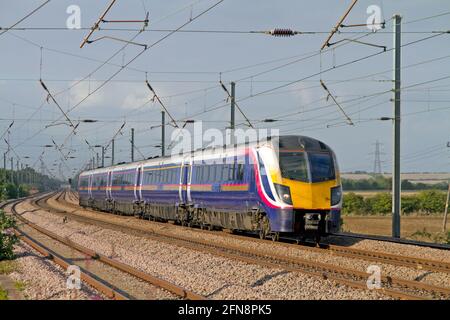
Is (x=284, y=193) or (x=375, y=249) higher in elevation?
(x=284, y=193)

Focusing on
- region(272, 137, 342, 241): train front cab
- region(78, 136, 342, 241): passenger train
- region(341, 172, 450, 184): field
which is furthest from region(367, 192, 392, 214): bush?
region(341, 172, 450, 184): field

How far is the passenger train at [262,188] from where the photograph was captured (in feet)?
62.4

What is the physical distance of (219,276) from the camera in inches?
539

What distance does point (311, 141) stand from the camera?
20031mm

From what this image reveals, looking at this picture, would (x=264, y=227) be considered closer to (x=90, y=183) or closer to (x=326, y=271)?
A: (x=326, y=271)

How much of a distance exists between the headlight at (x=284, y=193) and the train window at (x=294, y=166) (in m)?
0.34

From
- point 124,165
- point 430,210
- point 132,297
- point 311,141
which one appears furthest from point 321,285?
point 430,210

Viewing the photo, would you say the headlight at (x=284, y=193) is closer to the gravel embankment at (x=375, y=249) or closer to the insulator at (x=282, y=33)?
the gravel embankment at (x=375, y=249)

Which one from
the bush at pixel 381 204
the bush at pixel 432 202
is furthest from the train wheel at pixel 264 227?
the bush at pixel 432 202

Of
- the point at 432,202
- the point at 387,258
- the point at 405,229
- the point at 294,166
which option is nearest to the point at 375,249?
the point at 387,258

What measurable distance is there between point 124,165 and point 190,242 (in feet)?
70.4

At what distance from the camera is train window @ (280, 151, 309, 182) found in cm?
1911

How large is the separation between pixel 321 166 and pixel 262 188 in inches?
76.4
